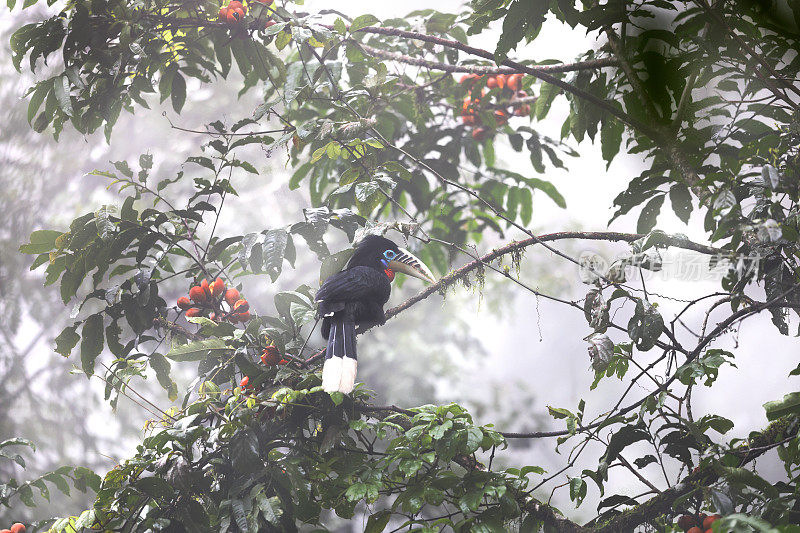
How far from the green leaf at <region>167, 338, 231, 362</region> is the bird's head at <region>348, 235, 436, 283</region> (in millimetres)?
255

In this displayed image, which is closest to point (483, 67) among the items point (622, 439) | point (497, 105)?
point (497, 105)

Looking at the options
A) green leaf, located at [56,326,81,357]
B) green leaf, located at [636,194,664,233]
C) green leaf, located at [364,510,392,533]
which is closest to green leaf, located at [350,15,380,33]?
green leaf, located at [636,194,664,233]

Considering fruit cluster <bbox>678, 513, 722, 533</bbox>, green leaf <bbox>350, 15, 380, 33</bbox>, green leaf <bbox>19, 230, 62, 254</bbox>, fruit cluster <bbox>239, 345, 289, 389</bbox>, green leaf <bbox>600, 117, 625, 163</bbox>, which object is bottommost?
fruit cluster <bbox>678, 513, 722, 533</bbox>

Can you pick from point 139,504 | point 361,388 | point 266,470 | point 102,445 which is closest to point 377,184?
point 361,388

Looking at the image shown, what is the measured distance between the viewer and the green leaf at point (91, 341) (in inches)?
40.8

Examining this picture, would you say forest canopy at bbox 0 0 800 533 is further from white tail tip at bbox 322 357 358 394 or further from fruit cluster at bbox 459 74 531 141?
fruit cluster at bbox 459 74 531 141

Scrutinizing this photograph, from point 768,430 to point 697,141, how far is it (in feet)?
1.31

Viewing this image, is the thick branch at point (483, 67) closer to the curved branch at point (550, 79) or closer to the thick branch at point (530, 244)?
the curved branch at point (550, 79)

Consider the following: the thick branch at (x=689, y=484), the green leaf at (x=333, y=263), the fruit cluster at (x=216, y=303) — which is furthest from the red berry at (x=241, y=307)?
the thick branch at (x=689, y=484)

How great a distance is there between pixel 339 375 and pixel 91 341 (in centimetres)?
48

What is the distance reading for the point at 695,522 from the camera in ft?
2.51

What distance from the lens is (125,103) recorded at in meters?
1.22

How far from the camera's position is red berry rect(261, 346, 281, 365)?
89 centimetres

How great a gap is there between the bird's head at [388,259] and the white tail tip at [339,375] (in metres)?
0.22
